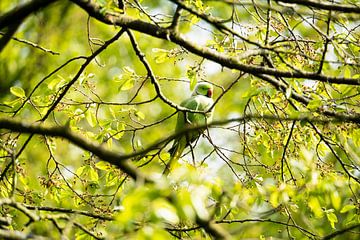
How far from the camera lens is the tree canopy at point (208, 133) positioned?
6.45 ft

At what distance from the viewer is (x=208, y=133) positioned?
3711 millimetres

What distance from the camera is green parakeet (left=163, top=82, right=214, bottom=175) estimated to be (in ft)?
13.2

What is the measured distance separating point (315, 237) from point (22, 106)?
1749 millimetres

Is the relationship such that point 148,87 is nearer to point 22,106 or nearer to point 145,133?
point 145,133

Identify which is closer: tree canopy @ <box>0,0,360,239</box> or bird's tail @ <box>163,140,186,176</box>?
tree canopy @ <box>0,0,360,239</box>

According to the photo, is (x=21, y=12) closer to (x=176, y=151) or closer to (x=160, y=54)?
(x=160, y=54)

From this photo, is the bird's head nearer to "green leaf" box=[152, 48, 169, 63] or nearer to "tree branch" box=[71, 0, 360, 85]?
"green leaf" box=[152, 48, 169, 63]

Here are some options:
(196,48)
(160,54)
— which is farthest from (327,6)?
(160,54)

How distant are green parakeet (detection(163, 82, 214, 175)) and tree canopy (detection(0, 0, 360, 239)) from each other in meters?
0.08

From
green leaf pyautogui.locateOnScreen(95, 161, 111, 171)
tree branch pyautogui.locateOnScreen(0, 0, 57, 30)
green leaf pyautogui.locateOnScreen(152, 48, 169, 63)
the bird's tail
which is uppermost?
green leaf pyautogui.locateOnScreen(152, 48, 169, 63)

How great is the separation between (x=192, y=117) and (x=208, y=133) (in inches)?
31.1

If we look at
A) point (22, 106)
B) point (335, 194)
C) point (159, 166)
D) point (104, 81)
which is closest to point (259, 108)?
point (159, 166)

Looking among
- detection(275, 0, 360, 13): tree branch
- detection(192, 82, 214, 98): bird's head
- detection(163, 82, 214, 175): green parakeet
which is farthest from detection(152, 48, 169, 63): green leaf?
detection(192, 82, 214, 98): bird's head

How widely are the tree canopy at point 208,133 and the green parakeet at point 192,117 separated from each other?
0.08m
